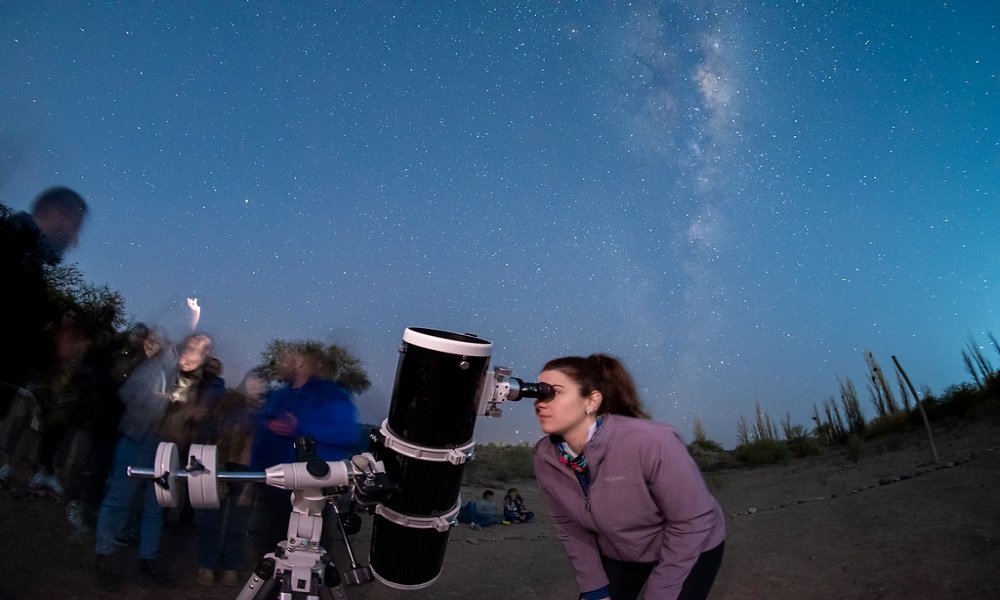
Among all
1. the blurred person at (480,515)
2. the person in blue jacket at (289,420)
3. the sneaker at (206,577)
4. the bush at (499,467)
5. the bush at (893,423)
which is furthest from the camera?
the bush at (893,423)

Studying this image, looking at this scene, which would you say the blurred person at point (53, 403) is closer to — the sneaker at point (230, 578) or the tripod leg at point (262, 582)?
the sneaker at point (230, 578)

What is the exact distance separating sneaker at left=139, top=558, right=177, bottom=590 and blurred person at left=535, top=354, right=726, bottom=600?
11.6 feet

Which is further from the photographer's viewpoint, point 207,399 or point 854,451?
point 854,451

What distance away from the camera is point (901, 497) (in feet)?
25.1

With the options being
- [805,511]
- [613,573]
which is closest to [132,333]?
[613,573]

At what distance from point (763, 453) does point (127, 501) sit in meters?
16.0

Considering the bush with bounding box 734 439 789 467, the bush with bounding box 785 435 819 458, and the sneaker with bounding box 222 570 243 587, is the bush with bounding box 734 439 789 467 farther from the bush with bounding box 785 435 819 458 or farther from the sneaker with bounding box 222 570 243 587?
the sneaker with bounding box 222 570 243 587

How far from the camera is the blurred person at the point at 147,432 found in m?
4.26

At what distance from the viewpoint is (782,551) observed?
606cm

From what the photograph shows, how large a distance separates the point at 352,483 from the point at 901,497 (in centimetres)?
829

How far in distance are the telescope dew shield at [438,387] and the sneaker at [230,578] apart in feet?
12.0

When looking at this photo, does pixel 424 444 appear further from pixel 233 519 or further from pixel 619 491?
pixel 233 519

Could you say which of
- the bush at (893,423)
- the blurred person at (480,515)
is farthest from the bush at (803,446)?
the blurred person at (480,515)

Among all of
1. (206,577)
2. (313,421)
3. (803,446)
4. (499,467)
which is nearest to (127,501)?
(206,577)
